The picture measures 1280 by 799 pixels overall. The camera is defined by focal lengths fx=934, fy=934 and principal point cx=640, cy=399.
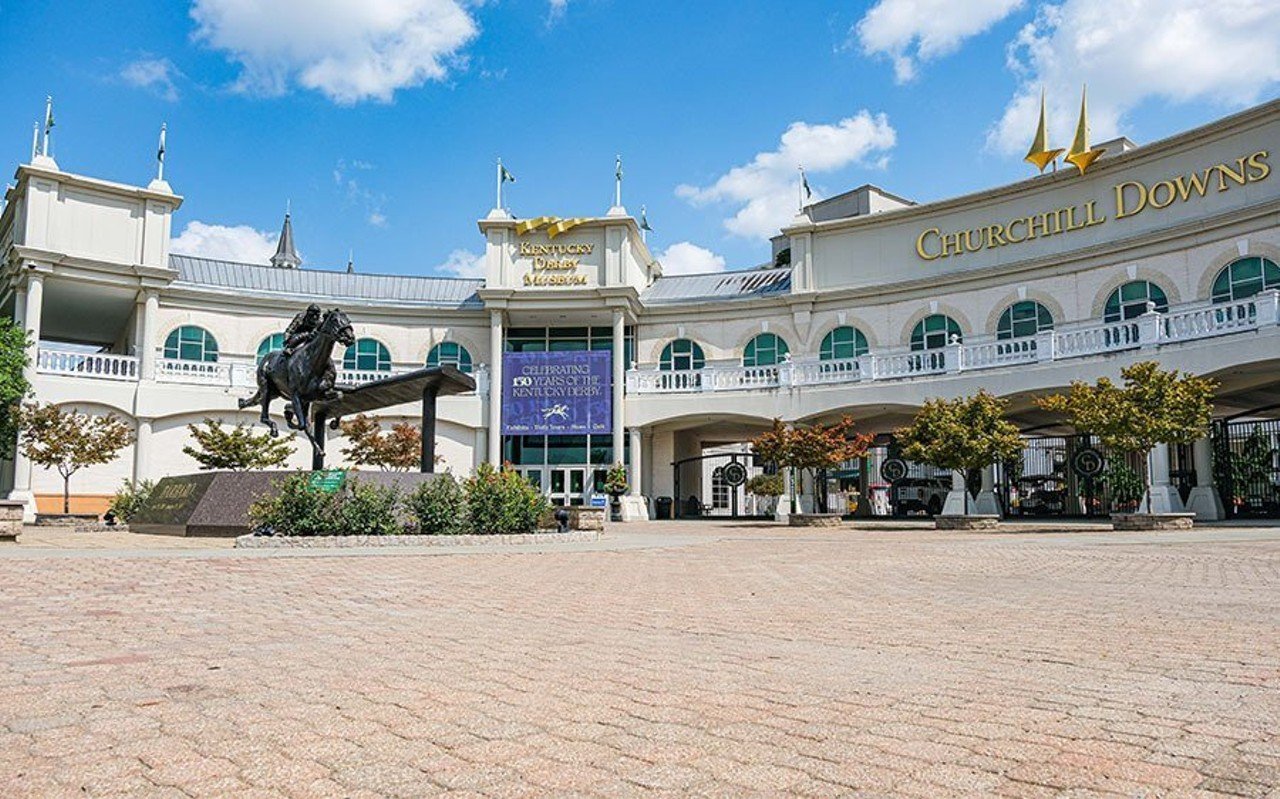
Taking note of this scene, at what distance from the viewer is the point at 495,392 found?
1405 inches

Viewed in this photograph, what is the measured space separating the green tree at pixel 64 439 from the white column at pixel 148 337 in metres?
3.24

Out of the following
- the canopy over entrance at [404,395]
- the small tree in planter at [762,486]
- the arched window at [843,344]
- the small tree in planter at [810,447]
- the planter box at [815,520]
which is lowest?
the planter box at [815,520]

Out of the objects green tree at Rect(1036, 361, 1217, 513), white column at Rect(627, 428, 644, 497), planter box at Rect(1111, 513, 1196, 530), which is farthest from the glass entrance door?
planter box at Rect(1111, 513, 1196, 530)

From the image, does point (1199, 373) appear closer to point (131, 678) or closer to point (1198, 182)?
point (1198, 182)

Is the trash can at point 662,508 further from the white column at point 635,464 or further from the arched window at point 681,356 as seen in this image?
the arched window at point 681,356

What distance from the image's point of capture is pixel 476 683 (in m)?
4.61

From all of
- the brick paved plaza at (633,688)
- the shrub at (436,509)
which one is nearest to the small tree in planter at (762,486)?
the shrub at (436,509)

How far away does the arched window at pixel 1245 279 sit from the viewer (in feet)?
84.4

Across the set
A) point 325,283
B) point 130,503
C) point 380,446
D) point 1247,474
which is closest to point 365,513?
point 130,503

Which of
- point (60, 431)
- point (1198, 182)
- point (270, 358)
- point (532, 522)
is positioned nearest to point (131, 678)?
point (532, 522)

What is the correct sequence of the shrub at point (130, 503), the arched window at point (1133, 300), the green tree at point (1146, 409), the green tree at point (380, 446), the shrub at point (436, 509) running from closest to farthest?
the shrub at point (436, 509) → the green tree at point (1146, 409) → the shrub at point (130, 503) → the arched window at point (1133, 300) → the green tree at point (380, 446)

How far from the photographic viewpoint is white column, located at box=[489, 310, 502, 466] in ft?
117

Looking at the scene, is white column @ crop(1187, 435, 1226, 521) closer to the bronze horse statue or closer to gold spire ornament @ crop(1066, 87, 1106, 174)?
gold spire ornament @ crop(1066, 87, 1106, 174)

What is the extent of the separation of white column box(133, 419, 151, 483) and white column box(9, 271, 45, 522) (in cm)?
305
